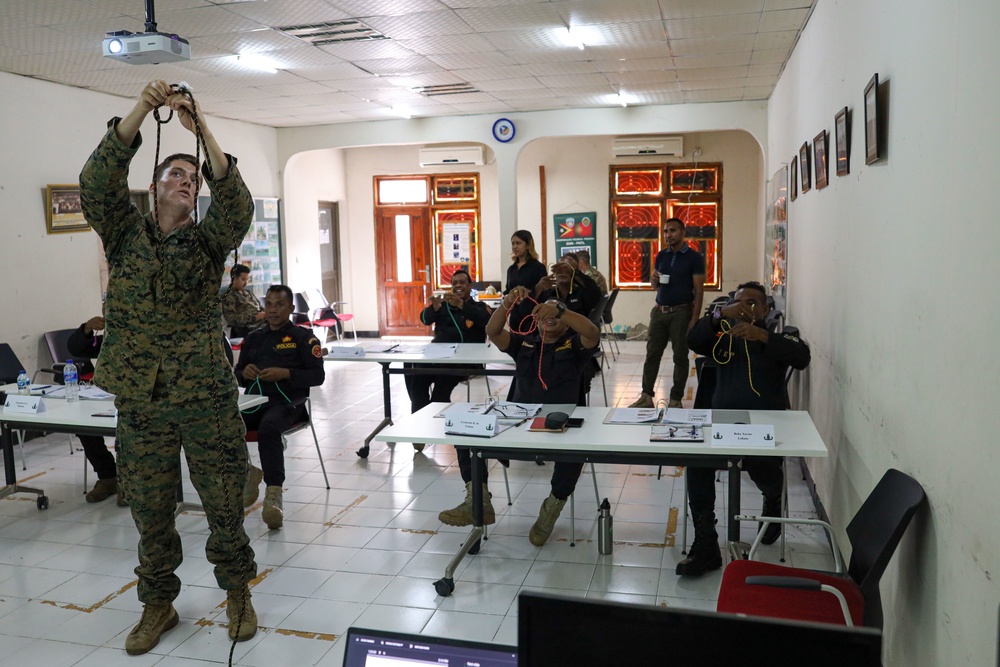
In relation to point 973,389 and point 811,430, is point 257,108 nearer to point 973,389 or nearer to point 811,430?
point 811,430

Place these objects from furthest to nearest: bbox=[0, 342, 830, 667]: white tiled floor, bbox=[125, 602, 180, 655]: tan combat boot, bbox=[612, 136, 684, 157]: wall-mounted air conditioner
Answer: bbox=[612, 136, 684, 157]: wall-mounted air conditioner < bbox=[0, 342, 830, 667]: white tiled floor < bbox=[125, 602, 180, 655]: tan combat boot

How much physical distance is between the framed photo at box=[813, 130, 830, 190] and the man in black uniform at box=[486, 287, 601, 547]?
1461mm

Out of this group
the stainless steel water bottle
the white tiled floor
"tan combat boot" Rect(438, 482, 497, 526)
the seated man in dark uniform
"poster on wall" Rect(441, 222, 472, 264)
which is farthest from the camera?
"poster on wall" Rect(441, 222, 472, 264)

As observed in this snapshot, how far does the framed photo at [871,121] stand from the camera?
2924mm

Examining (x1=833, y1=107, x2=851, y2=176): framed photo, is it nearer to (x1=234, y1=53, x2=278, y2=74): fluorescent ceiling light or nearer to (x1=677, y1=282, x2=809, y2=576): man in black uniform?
(x1=677, y1=282, x2=809, y2=576): man in black uniform

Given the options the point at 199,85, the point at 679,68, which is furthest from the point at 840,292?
the point at 199,85

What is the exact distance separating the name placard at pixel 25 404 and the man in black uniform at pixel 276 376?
105cm

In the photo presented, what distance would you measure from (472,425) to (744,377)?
1.37 metres

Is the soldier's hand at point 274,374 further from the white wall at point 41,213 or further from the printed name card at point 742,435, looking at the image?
the white wall at point 41,213

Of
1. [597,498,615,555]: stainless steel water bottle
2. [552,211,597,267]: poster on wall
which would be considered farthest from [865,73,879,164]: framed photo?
[552,211,597,267]: poster on wall

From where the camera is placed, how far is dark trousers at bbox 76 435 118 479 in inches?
201

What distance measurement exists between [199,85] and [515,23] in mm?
3442

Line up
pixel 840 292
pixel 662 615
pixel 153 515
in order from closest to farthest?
1. pixel 662 615
2. pixel 153 515
3. pixel 840 292

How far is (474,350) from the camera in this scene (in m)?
6.18
